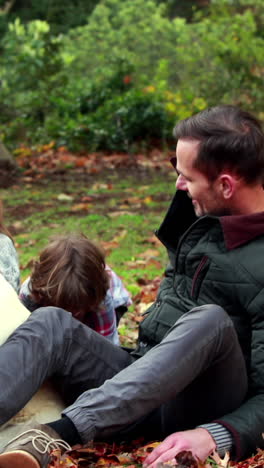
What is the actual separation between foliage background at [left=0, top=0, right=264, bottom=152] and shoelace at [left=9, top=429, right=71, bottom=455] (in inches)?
379

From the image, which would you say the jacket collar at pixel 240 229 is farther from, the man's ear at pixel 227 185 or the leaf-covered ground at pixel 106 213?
the leaf-covered ground at pixel 106 213

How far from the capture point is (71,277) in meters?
3.24

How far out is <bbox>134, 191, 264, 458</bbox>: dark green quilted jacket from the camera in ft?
8.43

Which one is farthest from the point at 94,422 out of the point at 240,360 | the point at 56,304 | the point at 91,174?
the point at 91,174

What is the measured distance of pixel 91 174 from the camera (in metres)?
10.4

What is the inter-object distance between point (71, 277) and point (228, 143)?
0.97 meters

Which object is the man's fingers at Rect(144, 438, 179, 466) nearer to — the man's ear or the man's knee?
the man's knee

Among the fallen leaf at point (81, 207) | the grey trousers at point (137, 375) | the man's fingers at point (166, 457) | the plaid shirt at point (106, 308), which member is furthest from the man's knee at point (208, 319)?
the fallen leaf at point (81, 207)

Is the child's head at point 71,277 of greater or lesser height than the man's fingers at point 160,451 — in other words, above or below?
above

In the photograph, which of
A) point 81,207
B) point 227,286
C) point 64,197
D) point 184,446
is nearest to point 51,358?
point 184,446

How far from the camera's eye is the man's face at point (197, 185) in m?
2.87

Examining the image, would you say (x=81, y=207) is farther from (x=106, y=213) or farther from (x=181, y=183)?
(x=181, y=183)

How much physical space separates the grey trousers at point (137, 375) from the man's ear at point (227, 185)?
0.54 m

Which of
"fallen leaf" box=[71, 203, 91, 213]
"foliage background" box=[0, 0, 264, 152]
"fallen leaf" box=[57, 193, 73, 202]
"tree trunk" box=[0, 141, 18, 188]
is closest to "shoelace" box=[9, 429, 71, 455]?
"fallen leaf" box=[71, 203, 91, 213]
